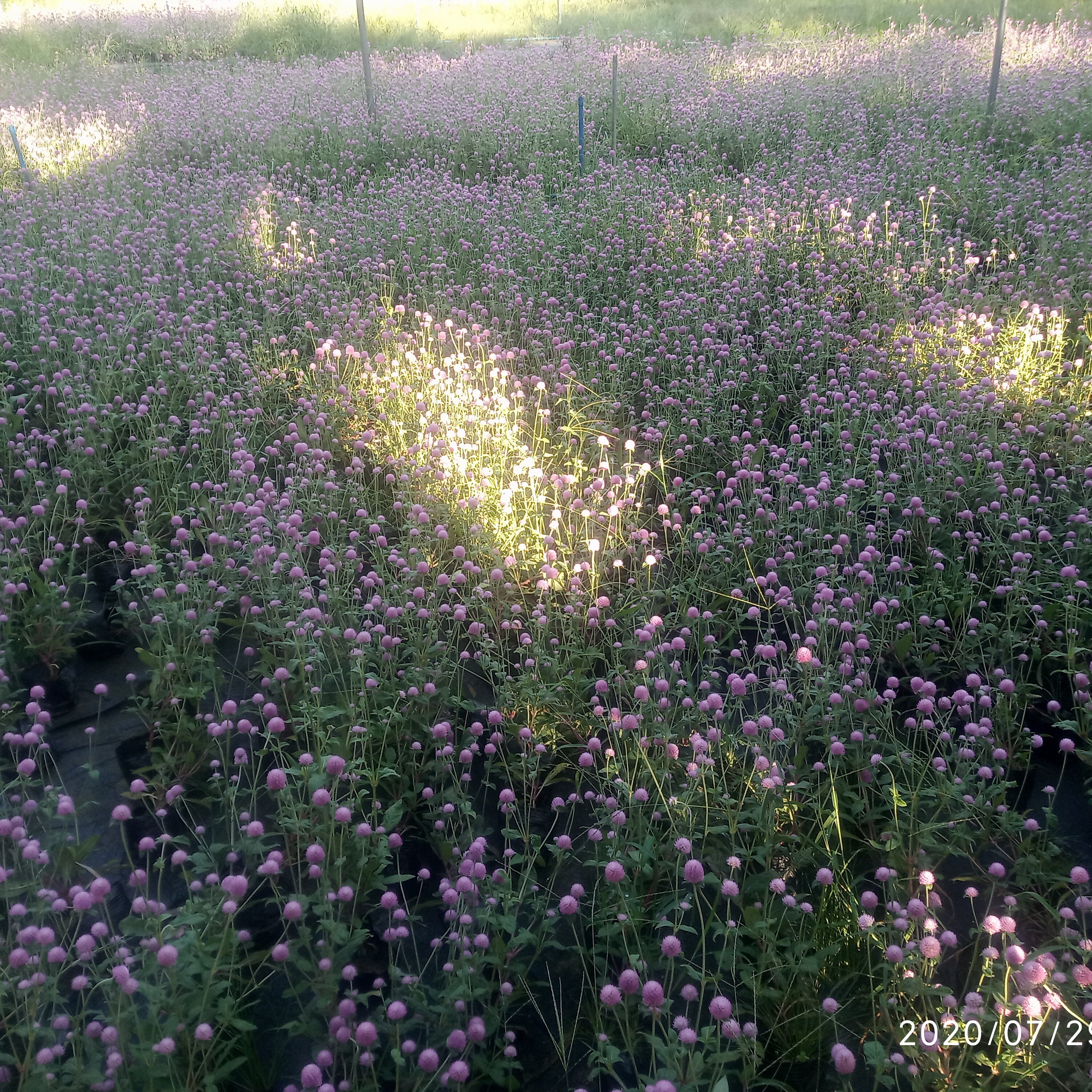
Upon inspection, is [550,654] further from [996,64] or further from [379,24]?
[379,24]

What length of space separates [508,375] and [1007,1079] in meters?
4.16

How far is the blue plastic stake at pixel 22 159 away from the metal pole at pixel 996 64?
16.3 ft

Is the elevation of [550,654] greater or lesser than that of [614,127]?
lesser

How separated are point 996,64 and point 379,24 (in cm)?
1676

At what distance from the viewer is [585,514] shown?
11.9 ft

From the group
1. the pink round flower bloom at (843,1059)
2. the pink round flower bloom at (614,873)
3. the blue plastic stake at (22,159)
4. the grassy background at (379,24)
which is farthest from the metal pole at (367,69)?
the pink round flower bloom at (843,1059)

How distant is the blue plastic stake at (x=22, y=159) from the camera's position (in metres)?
9.49

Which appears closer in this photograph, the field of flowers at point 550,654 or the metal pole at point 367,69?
the field of flowers at point 550,654

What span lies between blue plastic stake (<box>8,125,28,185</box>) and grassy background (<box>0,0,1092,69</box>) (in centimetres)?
1088

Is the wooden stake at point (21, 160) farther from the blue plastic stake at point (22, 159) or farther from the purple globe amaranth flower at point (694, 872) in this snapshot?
the purple globe amaranth flower at point (694, 872)

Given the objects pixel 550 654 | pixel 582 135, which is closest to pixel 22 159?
pixel 582 135

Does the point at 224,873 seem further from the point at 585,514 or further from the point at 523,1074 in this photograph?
the point at 585,514

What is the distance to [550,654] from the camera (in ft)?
11.1

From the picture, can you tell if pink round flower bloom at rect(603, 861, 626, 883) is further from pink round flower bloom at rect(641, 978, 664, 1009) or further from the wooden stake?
the wooden stake
